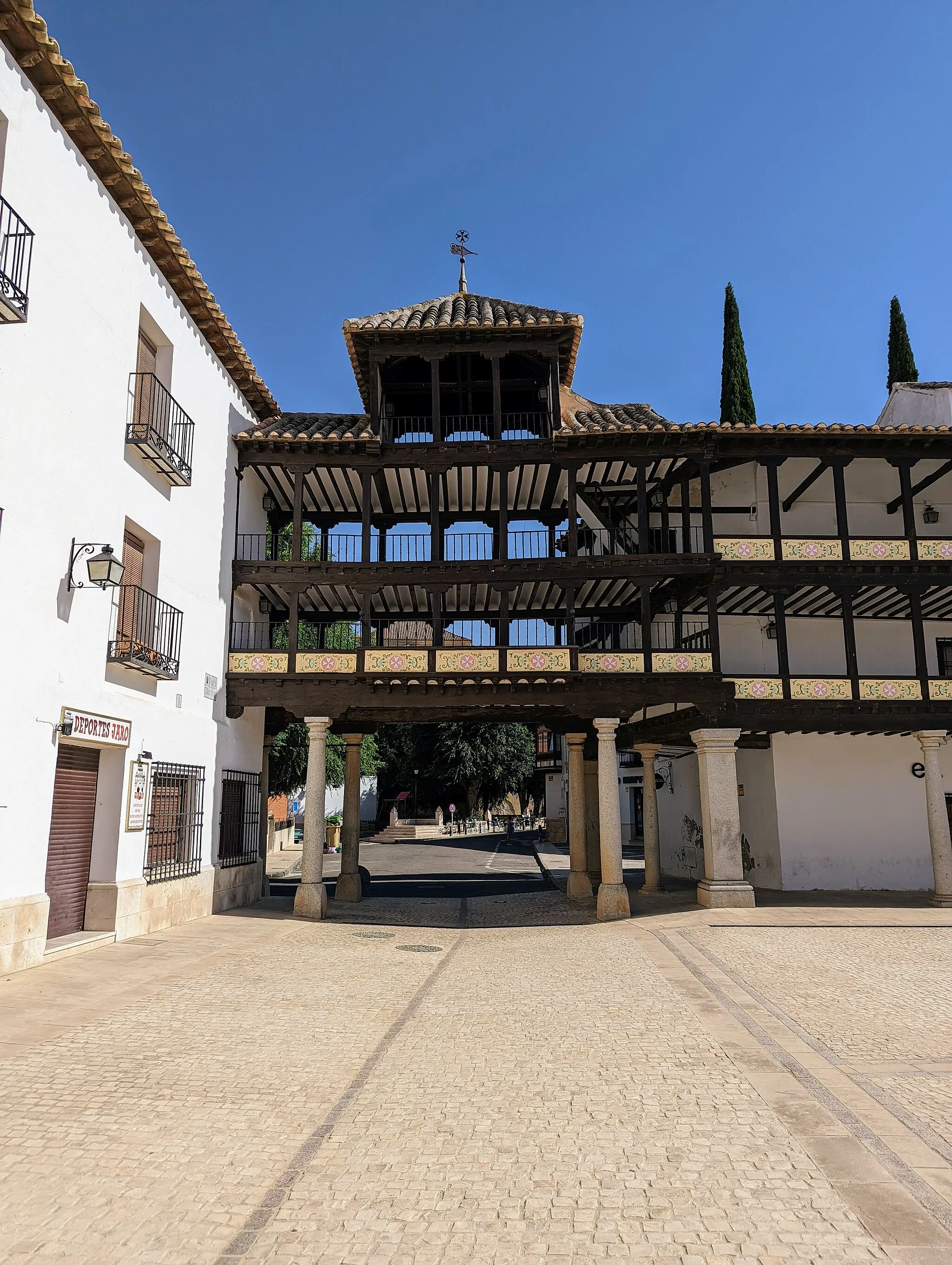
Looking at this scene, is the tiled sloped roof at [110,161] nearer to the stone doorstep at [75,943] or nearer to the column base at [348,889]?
the stone doorstep at [75,943]

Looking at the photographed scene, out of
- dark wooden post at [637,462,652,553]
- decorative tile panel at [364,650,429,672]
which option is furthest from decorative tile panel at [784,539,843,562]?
decorative tile panel at [364,650,429,672]

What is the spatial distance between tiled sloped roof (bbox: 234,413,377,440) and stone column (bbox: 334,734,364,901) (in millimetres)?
8093

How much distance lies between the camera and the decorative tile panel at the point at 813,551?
19562 millimetres

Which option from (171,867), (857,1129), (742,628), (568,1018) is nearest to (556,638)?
(742,628)

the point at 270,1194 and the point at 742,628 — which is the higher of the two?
the point at 742,628

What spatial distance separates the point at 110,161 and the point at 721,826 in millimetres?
16698

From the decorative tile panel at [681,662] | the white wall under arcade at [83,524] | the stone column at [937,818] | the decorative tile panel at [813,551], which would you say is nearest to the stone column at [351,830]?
the white wall under arcade at [83,524]

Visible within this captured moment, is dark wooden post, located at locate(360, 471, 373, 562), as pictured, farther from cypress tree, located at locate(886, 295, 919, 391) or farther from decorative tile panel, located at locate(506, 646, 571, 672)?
cypress tree, located at locate(886, 295, 919, 391)

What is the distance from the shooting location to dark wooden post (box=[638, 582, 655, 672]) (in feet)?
60.6

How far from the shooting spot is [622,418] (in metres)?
20.3

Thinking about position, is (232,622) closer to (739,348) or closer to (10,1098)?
(10,1098)

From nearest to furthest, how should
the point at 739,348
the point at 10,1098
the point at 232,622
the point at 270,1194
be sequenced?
the point at 270,1194, the point at 10,1098, the point at 232,622, the point at 739,348

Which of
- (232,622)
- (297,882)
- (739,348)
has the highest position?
(739,348)

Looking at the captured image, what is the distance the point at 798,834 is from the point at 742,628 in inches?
216
